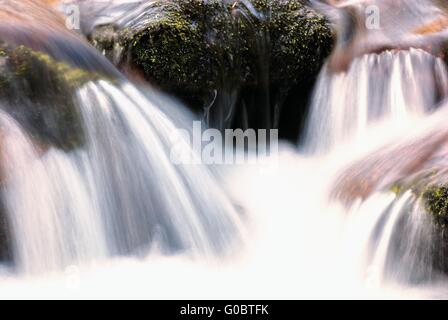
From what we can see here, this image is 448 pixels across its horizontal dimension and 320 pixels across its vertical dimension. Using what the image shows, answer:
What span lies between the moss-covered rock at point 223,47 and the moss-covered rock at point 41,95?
3.06 feet

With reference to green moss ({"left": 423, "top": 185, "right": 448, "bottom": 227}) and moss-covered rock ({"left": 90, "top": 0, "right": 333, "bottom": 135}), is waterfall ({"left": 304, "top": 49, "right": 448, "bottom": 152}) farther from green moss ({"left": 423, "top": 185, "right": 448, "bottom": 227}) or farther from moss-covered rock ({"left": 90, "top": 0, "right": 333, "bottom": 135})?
green moss ({"left": 423, "top": 185, "right": 448, "bottom": 227})

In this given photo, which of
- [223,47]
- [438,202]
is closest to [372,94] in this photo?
[223,47]

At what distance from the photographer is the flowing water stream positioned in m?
4.43

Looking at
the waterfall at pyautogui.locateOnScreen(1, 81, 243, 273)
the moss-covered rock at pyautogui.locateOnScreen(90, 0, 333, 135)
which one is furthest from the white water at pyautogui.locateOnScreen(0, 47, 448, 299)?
the moss-covered rock at pyautogui.locateOnScreen(90, 0, 333, 135)

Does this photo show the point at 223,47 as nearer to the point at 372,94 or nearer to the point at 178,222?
the point at 372,94

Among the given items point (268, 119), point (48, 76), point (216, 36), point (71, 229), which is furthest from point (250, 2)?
point (71, 229)

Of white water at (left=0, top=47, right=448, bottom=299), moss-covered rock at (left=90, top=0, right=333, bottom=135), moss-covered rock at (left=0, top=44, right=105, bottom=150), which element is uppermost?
moss-covered rock at (left=90, top=0, right=333, bottom=135)

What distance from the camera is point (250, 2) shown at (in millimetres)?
6508

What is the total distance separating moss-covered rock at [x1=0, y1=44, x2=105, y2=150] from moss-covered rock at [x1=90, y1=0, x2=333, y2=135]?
36.7 inches

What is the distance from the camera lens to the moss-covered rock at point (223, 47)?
5965mm

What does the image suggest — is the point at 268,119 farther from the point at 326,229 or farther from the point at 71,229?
the point at 71,229

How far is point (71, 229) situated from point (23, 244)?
32 cm

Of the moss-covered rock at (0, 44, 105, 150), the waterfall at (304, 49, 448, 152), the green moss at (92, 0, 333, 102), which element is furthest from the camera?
the waterfall at (304, 49, 448, 152)

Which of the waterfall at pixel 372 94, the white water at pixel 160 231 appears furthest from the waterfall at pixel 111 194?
the waterfall at pixel 372 94
